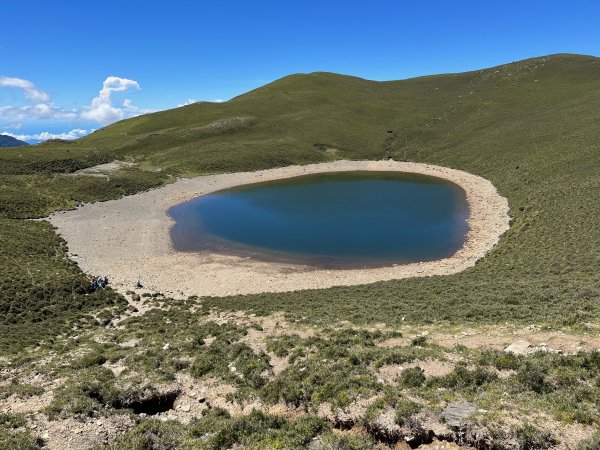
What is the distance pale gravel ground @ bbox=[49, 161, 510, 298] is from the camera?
3116 centimetres

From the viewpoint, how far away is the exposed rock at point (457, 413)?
9.62m

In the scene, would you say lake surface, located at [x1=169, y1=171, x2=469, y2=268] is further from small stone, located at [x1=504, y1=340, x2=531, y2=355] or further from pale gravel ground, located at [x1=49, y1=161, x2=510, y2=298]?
small stone, located at [x1=504, y1=340, x2=531, y2=355]

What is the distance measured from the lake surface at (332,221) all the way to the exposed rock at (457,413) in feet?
80.0

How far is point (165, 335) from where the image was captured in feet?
64.8

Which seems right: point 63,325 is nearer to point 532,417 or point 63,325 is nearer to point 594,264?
point 532,417

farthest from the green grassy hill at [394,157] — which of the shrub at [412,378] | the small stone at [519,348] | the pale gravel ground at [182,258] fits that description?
the shrub at [412,378]

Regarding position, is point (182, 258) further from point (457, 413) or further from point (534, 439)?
point (534, 439)

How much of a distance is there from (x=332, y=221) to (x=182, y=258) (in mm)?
20066

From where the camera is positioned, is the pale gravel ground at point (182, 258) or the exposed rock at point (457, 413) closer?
the exposed rock at point (457, 413)

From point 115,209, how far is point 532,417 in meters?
57.6

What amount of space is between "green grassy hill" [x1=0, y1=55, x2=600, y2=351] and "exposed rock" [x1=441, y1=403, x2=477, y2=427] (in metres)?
8.02

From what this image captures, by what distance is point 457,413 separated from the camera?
9961 millimetres

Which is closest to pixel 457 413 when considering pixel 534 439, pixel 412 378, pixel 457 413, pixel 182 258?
pixel 457 413

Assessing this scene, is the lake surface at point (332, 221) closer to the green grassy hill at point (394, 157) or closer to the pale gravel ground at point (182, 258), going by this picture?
the pale gravel ground at point (182, 258)
